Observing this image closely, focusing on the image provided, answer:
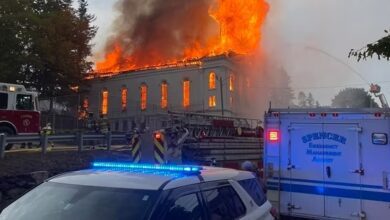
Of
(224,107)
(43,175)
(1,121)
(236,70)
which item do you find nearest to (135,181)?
(43,175)

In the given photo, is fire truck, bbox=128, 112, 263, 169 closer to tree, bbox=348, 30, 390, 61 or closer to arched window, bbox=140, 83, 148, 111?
tree, bbox=348, 30, 390, 61

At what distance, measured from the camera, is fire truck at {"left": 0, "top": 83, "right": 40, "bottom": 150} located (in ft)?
63.3

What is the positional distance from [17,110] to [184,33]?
40.7 metres

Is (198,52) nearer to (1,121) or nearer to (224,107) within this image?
(224,107)

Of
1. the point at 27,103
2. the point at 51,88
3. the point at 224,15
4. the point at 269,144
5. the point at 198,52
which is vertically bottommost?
the point at 269,144

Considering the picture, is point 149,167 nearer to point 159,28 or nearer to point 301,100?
point 159,28

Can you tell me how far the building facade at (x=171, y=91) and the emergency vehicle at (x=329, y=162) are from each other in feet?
123

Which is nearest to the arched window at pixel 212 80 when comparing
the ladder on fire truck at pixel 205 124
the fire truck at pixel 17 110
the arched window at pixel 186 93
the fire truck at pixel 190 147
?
the arched window at pixel 186 93

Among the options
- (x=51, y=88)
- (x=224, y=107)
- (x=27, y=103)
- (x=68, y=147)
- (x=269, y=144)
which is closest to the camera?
(x=269, y=144)

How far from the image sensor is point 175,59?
55.6 metres

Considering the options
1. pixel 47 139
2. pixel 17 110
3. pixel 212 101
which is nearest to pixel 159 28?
pixel 212 101

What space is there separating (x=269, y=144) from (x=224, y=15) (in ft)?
144

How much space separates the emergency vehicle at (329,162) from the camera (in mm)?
8000

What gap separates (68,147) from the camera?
1853 centimetres
